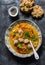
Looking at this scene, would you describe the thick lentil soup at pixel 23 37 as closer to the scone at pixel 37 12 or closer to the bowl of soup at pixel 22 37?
the bowl of soup at pixel 22 37

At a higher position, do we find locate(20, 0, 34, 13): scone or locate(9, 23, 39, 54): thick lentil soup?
locate(20, 0, 34, 13): scone

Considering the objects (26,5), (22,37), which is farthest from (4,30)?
(26,5)

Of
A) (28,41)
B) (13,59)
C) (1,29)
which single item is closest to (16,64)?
(13,59)

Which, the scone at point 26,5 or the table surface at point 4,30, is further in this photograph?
the scone at point 26,5

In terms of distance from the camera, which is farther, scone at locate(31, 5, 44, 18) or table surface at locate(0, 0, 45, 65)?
scone at locate(31, 5, 44, 18)

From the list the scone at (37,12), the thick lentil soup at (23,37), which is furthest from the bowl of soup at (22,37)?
the scone at (37,12)

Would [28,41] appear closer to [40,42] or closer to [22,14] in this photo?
[40,42]

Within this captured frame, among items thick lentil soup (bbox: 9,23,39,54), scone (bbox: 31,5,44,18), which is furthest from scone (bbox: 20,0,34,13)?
thick lentil soup (bbox: 9,23,39,54)

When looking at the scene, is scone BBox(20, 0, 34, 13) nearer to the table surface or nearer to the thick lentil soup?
the table surface
